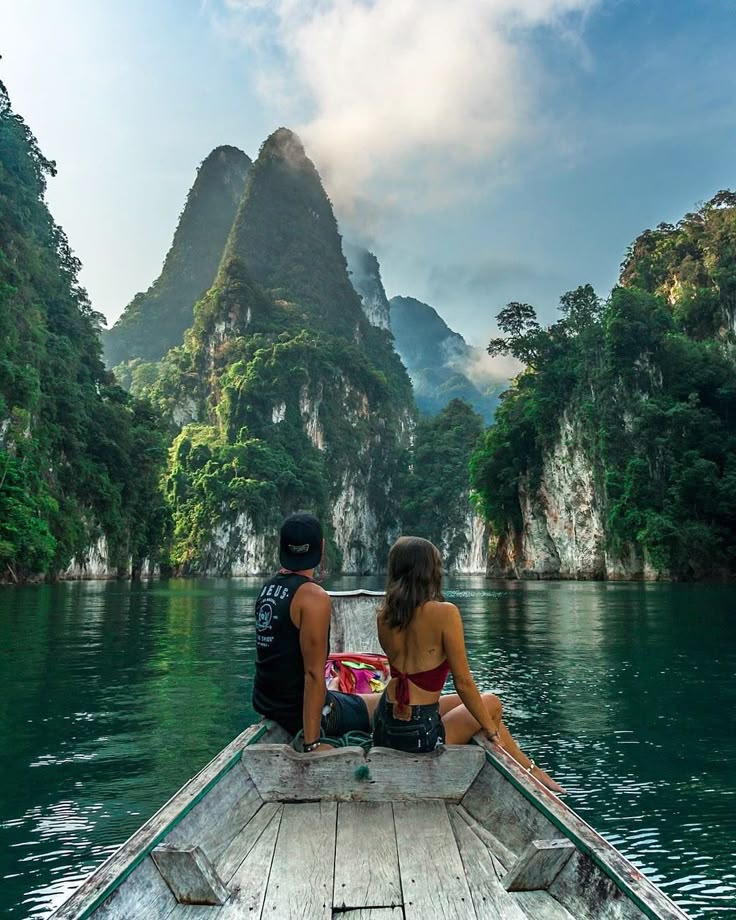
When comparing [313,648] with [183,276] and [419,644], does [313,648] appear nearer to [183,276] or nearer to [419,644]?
[419,644]

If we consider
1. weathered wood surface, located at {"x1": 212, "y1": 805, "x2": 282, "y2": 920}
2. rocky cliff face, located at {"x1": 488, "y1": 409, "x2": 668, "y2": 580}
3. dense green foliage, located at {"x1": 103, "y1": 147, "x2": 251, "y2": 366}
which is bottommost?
weathered wood surface, located at {"x1": 212, "y1": 805, "x2": 282, "y2": 920}

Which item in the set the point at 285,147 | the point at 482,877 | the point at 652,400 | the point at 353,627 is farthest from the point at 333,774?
the point at 285,147

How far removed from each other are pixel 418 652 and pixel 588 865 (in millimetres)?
1388

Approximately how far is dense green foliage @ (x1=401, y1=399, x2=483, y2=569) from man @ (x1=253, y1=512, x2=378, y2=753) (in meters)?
86.5

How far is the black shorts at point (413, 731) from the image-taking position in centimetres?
352

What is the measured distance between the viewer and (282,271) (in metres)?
105

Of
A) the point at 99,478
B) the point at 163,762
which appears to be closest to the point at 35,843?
the point at 163,762

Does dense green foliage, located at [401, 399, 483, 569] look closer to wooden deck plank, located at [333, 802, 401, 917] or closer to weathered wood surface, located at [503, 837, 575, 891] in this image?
wooden deck plank, located at [333, 802, 401, 917]

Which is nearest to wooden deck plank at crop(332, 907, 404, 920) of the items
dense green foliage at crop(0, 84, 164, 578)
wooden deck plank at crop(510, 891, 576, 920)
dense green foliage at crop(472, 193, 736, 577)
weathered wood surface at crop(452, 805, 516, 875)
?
wooden deck plank at crop(510, 891, 576, 920)

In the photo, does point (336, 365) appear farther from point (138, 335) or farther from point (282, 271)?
point (138, 335)

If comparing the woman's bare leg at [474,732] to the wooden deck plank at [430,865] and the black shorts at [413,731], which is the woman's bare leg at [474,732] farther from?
the wooden deck plank at [430,865]

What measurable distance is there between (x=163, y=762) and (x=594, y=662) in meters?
6.64

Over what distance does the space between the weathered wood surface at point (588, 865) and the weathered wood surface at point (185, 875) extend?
1079 millimetres

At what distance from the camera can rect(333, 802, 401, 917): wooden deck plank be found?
245cm
